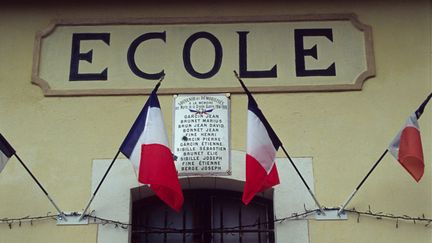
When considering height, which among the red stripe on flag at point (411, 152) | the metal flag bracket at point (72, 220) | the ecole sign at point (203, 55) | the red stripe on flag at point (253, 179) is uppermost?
the ecole sign at point (203, 55)

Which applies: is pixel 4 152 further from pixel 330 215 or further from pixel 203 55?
pixel 330 215

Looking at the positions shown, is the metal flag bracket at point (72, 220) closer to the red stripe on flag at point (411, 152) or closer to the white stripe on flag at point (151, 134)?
the white stripe on flag at point (151, 134)

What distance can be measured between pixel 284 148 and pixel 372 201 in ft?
2.85

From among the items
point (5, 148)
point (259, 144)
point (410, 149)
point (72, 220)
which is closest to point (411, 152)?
point (410, 149)

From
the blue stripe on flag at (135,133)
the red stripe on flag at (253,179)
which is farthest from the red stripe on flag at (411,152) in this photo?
the blue stripe on flag at (135,133)

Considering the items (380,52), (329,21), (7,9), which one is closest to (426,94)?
(380,52)

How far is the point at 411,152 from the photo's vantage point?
20.9 feet

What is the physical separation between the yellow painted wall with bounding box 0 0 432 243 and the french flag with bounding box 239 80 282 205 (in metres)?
0.65

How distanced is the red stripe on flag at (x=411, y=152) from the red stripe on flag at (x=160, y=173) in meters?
1.78

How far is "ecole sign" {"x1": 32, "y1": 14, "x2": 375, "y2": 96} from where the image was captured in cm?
737

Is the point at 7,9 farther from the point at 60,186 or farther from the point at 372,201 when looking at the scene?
the point at 372,201

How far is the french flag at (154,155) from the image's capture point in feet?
20.5

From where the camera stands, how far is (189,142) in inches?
278

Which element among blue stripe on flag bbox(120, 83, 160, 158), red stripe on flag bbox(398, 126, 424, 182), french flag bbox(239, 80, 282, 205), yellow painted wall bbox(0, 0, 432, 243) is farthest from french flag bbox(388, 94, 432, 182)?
blue stripe on flag bbox(120, 83, 160, 158)
